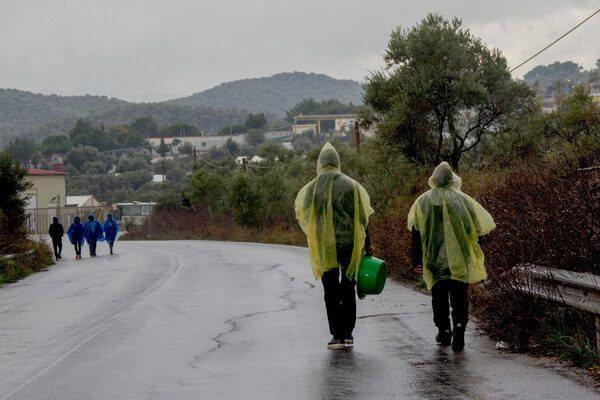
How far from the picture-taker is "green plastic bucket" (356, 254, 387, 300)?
9.06m

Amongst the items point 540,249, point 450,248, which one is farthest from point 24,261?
point 540,249

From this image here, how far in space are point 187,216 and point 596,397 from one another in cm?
6283

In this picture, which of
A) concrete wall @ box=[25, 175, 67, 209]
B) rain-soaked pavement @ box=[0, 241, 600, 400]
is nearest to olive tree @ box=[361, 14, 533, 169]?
rain-soaked pavement @ box=[0, 241, 600, 400]

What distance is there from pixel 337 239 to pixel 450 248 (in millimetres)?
1162

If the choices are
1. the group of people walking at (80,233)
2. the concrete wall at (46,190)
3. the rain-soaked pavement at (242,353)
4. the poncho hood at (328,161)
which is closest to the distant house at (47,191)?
the concrete wall at (46,190)

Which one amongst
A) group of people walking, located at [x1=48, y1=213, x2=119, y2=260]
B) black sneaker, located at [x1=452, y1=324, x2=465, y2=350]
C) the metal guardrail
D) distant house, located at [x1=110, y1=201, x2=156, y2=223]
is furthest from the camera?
distant house, located at [x1=110, y1=201, x2=156, y2=223]

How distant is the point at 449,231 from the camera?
9.04 m

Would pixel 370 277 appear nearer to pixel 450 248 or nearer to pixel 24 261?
pixel 450 248

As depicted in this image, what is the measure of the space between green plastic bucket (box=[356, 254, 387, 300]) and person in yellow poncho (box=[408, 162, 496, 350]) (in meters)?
0.50

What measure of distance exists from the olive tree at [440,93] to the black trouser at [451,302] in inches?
645

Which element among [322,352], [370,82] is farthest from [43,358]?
[370,82]

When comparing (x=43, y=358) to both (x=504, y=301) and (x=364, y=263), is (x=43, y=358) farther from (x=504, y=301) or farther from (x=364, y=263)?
(x=504, y=301)

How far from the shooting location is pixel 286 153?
81.2 m

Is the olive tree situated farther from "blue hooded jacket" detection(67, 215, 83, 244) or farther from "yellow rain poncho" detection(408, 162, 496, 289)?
"yellow rain poncho" detection(408, 162, 496, 289)
